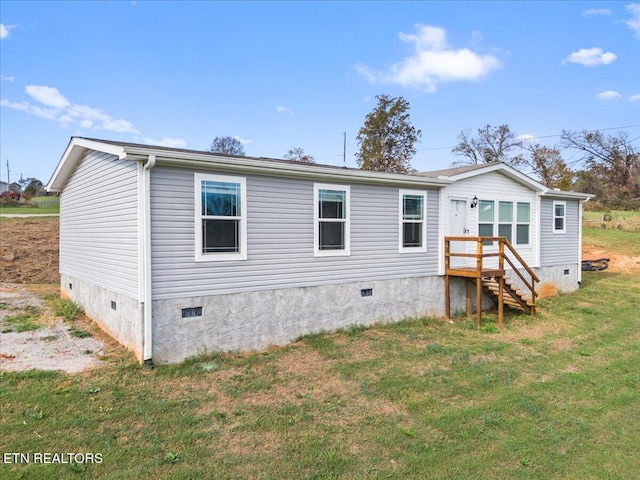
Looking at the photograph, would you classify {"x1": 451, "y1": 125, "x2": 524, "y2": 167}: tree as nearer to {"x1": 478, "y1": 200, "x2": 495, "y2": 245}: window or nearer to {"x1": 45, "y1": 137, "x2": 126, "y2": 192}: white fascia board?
{"x1": 478, "y1": 200, "x2": 495, "y2": 245}: window

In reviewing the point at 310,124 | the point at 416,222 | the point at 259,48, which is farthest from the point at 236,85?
the point at 416,222

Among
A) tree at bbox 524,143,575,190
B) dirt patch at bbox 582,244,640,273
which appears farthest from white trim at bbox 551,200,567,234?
tree at bbox 524,143,575,190

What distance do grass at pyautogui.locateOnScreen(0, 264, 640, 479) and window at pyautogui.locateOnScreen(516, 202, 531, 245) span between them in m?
4.69

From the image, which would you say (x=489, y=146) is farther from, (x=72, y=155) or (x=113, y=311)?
(x=113, y=311)

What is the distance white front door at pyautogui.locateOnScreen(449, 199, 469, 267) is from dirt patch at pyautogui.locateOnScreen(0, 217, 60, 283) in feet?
42.6

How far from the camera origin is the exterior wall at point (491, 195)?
32.3 ft

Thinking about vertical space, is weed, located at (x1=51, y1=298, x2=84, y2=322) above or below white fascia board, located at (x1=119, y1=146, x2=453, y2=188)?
below

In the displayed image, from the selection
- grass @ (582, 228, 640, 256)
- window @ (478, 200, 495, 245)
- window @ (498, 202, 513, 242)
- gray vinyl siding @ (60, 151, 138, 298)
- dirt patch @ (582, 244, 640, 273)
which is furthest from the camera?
grass @ (582, 228, 640, 256)

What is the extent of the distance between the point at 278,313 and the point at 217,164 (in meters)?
2.91

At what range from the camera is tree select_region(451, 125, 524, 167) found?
116 feet

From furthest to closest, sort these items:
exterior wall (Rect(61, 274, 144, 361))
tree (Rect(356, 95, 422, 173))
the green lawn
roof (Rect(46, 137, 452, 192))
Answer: tree (Rect(356, 95, 422, 173))
exterior wall (Rect(61, 274, 144, 361))
roof (Rect(46, 137, 452, 192))
the green lawn

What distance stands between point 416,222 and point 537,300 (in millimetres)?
5568

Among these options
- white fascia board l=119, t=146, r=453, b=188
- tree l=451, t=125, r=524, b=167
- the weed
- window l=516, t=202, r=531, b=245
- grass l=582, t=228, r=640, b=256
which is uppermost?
tree l=451, t=125, r=524, b=167

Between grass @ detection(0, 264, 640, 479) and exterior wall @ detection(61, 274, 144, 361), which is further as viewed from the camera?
exterior wall @ detection(61, 274, 144, 361)
